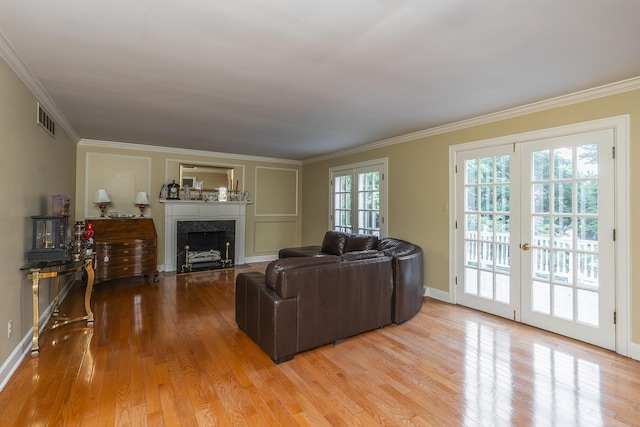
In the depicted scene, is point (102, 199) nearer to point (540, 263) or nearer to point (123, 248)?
point (123, 248)

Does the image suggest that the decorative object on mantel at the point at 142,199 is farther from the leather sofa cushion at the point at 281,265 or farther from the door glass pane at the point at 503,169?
the door glass pane at the point at 503,169

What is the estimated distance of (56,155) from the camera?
144 inches

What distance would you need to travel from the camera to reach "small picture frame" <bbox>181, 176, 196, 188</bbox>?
5.98m

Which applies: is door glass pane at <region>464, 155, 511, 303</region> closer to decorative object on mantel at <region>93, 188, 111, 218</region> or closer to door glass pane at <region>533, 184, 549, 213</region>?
door glass pane at <region>533, 184, 549, 213</region>

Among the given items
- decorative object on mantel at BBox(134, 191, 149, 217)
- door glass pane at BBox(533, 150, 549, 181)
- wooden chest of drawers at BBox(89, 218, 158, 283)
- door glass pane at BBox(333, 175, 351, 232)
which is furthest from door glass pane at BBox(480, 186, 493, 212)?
decorative object on mantel at BBox(134, 191, 149, 217)

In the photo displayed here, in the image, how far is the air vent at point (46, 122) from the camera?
116 inches

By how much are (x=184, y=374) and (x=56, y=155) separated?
10.4 feet

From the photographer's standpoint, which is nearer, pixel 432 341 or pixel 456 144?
pixel 432 341

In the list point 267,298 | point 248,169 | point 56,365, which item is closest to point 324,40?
point 267,298

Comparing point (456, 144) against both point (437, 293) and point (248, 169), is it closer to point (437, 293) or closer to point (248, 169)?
point (437, 293)

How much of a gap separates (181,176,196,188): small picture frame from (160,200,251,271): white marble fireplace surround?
35 cm

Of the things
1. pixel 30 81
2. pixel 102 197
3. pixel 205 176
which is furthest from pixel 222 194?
pixel 30 81

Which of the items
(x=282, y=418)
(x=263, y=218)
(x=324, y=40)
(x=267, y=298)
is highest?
(x=324, y=40)

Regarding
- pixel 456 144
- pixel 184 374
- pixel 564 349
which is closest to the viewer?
pixel 184 374
